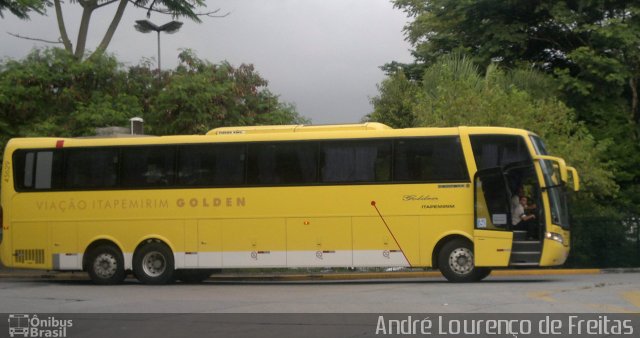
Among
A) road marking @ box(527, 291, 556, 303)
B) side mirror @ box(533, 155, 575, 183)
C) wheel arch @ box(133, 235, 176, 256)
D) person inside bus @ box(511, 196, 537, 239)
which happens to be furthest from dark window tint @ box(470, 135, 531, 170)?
wheel arch @ box(133, 235, 176, 256)

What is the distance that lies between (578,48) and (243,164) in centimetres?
1936

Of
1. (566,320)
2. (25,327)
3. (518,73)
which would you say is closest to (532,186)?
(566,320)

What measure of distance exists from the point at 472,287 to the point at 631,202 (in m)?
21.3

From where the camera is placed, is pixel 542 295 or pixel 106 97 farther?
pixel 106 97

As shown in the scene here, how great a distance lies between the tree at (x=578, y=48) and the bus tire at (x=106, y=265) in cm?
2026

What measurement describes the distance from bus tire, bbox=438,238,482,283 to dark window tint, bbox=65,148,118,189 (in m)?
7.79

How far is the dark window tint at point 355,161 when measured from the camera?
20.9 m

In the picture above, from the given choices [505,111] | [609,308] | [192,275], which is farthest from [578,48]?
[609,308]

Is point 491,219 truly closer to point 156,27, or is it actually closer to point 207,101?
point 207,101

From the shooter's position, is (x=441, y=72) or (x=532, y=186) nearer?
(x=532, y=186)

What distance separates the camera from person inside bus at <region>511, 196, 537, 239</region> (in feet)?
66.2

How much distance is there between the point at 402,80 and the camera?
4078 centimetres

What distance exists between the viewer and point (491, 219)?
66.4 ft

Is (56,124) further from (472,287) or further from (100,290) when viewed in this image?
(472,287)
